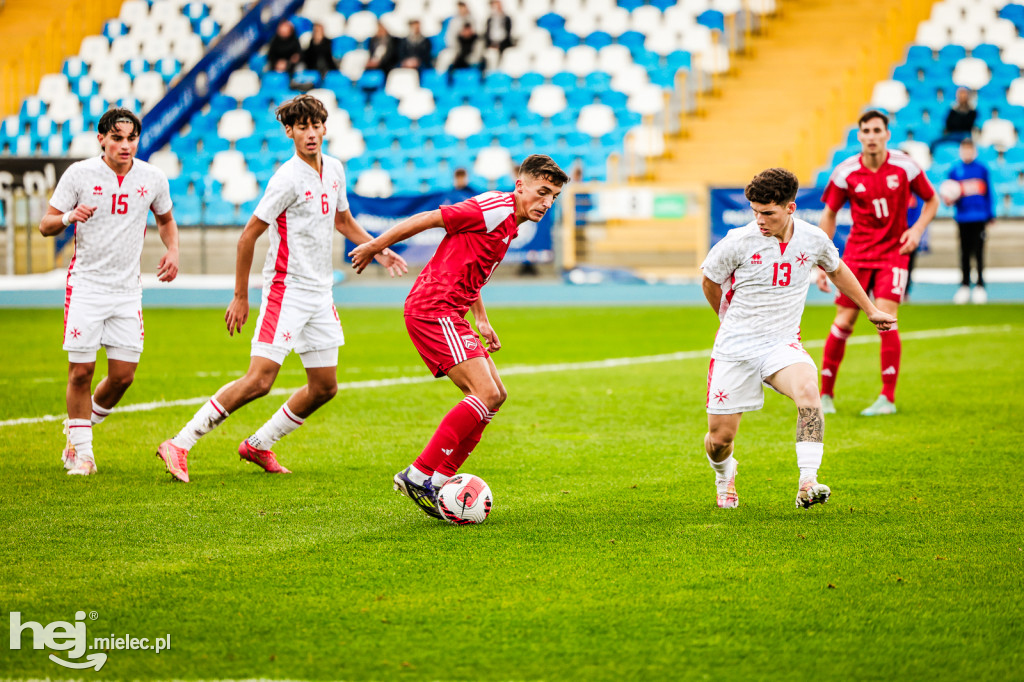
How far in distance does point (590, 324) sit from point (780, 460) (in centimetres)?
789

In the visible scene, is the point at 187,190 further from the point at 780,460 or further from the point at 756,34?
the point at 780,460

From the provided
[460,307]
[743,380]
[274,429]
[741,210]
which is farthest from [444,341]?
[741,210]

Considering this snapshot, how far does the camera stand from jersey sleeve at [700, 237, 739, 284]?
5.30 metres

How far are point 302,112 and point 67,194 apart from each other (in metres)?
1.42

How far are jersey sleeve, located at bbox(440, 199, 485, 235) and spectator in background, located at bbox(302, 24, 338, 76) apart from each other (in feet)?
70.6

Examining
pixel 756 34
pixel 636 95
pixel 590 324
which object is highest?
pixel 756 34

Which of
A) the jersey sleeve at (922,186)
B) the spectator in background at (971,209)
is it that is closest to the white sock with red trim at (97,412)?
the jersey sleeve at (922,186)

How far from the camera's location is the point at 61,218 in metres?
6.05

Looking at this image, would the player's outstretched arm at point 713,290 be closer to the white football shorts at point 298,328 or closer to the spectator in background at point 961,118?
the white football shorts at point 298,328

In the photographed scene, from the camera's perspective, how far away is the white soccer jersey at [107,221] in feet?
20.5

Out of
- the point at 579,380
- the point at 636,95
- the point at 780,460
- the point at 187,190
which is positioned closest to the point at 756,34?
the point at 636,95

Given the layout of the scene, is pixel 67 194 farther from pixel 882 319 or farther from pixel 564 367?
pixel 564 367

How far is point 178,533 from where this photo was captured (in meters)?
4.92

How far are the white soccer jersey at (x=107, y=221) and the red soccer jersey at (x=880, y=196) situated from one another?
15.1ft
